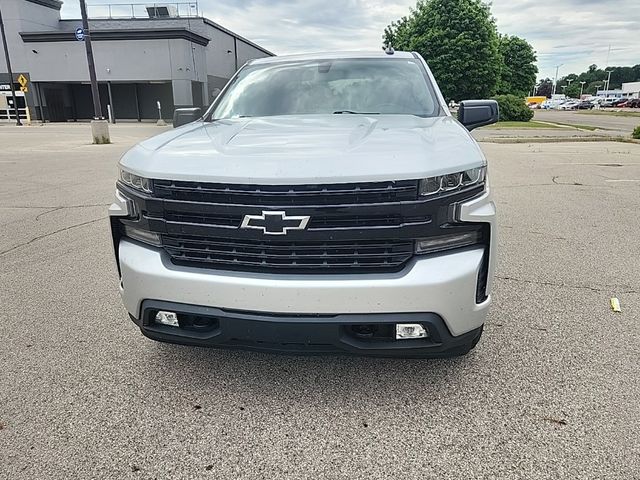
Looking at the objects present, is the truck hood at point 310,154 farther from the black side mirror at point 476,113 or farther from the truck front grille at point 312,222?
the black side mirror at point 476,113

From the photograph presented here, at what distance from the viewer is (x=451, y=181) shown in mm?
2260

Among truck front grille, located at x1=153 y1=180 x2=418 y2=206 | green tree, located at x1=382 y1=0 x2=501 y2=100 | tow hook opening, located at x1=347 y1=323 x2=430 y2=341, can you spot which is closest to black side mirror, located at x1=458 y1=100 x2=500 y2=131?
truck front grille, located at x1=153 y1=180 x2=418 y2=206

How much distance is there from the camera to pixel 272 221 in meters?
2.24

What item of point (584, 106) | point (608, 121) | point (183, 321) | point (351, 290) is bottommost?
point (584, 106)

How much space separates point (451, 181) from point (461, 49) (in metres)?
34.8

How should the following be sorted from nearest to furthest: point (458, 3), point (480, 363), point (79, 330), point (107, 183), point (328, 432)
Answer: point (328, 432) < point (480, 363) < point (79, 330) < point (107, 183) < point (458, 3)

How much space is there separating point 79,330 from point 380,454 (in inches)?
88.3

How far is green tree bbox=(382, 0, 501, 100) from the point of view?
33.8 m

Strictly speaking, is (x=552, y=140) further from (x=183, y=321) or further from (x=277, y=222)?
(x=183, y=321)

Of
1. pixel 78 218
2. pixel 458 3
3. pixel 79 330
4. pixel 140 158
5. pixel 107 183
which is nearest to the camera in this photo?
pixel 140 158

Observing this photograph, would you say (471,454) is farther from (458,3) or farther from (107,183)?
(458,3)

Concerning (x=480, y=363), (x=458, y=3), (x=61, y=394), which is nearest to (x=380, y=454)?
(x=480, y=363)

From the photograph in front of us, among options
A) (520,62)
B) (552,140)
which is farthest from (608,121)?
(520,62)

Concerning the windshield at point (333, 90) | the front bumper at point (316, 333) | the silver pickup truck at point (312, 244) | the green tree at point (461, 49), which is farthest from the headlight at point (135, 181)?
the green tree at point (461, 49)
